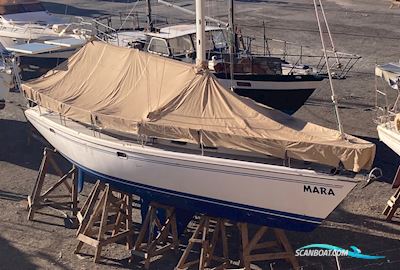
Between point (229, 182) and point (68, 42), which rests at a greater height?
point (68, 42)

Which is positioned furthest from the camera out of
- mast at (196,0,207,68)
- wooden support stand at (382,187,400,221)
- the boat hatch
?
the boat hatch

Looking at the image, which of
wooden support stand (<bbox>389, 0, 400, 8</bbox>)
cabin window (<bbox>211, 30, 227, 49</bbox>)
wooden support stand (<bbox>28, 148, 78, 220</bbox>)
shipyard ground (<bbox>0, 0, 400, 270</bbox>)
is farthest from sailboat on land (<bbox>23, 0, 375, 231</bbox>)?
wooden support stand (<bbox>389, 0, 400, 8</bbox>)

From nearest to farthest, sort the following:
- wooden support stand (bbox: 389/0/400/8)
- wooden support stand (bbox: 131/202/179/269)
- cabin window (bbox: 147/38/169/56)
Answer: wooden support stand (bbox: 131/202/179/269)
cabin window (bbox: 147/38/169/56)
wooden support stand (bbox: 389/0/400/8)

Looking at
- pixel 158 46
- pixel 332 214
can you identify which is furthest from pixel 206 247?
pixel 158 46

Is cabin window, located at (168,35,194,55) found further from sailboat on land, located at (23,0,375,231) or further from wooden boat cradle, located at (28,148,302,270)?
wooden boat cradle, located at (28,148,302,270)

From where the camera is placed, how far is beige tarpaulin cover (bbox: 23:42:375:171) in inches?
457

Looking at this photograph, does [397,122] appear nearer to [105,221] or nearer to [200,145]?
[200,145]

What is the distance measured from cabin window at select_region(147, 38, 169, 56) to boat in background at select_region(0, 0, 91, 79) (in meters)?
3.58

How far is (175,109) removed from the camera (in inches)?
509

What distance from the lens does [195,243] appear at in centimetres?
1340

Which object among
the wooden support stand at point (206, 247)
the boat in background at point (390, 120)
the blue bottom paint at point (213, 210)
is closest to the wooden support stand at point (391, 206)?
the boat in background at point (390, 120)

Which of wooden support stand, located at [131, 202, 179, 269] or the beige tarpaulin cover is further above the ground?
the beige tarpaulin cover

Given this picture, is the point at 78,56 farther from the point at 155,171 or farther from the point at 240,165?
the point at 240,165

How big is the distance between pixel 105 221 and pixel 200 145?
2.84 meters
